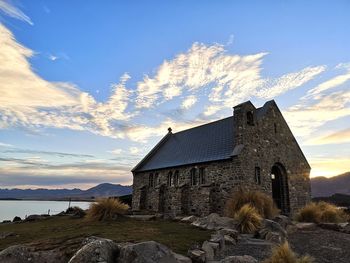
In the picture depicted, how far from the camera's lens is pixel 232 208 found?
60.4 ft

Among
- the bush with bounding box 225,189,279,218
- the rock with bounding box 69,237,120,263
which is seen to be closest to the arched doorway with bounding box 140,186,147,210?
the bush with bounding box 225,189,279,218

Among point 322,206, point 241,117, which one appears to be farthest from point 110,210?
point 322,206

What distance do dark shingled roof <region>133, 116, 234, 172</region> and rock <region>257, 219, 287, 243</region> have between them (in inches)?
373

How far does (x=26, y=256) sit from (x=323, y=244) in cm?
1149

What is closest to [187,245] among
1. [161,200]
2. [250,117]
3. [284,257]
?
[284,257]

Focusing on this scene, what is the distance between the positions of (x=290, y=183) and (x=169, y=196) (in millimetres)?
11350

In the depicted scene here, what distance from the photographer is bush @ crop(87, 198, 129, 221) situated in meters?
17.9

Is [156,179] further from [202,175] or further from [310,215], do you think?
[310,215]

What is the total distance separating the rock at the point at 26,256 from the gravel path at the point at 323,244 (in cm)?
875

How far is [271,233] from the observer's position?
42.0 ft

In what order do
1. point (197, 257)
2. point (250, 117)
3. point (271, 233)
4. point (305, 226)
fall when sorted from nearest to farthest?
point (197, 257) < point (271, 233) < point (305, 226) < point (250, 117)

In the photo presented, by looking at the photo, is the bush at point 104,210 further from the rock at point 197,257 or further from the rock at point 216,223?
the rock at point 197,257

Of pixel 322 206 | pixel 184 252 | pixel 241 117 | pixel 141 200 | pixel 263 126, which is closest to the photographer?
pixel 184 252

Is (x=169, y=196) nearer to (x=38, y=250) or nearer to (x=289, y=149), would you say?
(x=289, y=149)
